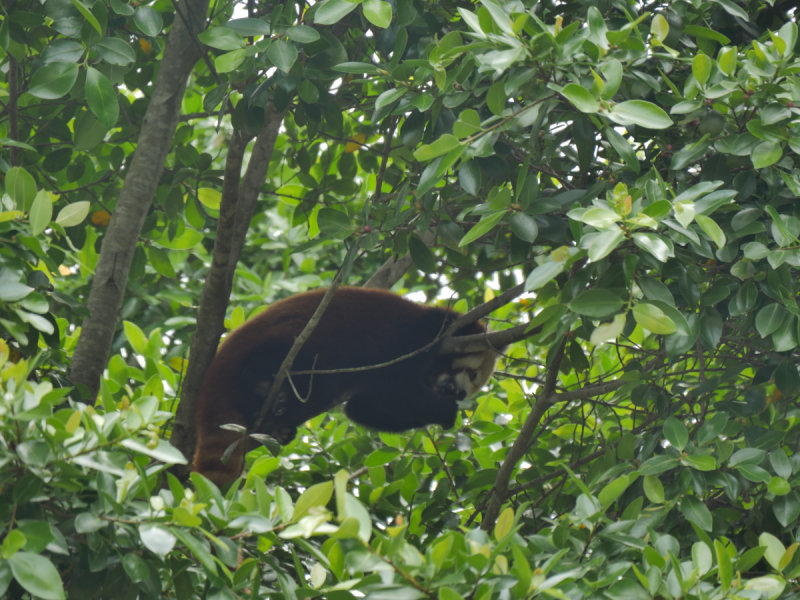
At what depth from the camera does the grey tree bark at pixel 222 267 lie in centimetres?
263

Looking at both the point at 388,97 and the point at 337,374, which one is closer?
the point at 388,97

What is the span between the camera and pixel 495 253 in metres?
3.36

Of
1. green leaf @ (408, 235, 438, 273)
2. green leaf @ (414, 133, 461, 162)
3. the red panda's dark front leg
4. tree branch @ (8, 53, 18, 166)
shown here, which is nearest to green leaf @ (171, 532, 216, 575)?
green leaf @ (414, 133, 461, 162)

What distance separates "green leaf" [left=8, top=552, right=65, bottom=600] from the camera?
3.99 ft

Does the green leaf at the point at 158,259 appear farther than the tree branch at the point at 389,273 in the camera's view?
No

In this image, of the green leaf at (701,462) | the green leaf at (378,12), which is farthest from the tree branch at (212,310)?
the green leaf at (701,462)

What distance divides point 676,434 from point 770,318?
41 cm

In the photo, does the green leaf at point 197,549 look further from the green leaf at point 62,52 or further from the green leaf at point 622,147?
the green leaf at point 62,52

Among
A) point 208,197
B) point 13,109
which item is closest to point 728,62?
point 208,197

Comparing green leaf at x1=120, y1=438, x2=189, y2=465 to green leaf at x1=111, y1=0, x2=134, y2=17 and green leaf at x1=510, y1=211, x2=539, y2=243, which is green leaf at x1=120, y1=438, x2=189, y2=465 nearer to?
green leaf at x1=510, y1=211, x2=539, y2=243

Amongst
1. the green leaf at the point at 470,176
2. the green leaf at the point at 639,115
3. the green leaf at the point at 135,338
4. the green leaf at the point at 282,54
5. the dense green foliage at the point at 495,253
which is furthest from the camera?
the green leaf at the point at 135,338

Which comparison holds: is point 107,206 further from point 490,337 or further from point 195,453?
point 490,337

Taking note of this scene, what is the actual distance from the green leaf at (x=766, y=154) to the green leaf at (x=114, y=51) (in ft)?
6.05

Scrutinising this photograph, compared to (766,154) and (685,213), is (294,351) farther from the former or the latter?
(766,154)
